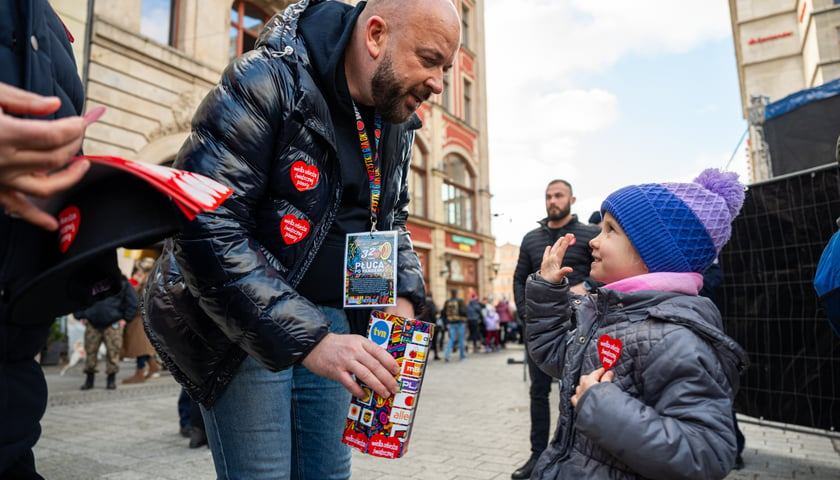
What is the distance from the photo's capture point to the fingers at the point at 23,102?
0.77 metres

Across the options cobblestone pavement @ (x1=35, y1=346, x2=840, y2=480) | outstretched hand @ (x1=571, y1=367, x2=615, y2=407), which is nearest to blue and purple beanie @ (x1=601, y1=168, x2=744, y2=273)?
outstretched hand @ (x1=571, y1=367, x2=615, y2=407)

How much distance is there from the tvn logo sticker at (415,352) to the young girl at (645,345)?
0.55 meters

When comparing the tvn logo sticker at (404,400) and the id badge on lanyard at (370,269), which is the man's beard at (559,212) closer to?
the id badge on lanyard at (370,269)

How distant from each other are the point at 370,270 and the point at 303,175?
0.33 meters

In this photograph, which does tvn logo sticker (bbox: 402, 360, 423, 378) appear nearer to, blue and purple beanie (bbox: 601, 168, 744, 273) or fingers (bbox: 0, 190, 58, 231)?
fingers (bbox: 0, 190, 58, 231)

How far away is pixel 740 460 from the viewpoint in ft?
12.7

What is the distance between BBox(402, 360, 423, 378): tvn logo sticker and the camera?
1.38 metres

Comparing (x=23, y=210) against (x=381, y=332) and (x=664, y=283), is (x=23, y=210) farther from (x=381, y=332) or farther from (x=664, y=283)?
(x=664, y=283)

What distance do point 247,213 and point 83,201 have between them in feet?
1.61

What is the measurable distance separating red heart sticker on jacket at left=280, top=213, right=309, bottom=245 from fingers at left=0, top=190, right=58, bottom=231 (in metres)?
0.68

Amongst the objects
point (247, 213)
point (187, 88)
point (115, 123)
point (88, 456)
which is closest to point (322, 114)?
point (247, 213)

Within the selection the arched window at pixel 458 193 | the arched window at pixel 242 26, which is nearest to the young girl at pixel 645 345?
the arched window at pixel 242 26

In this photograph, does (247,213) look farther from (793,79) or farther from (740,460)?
(793,79)

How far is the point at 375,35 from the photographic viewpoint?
5.36 ft
